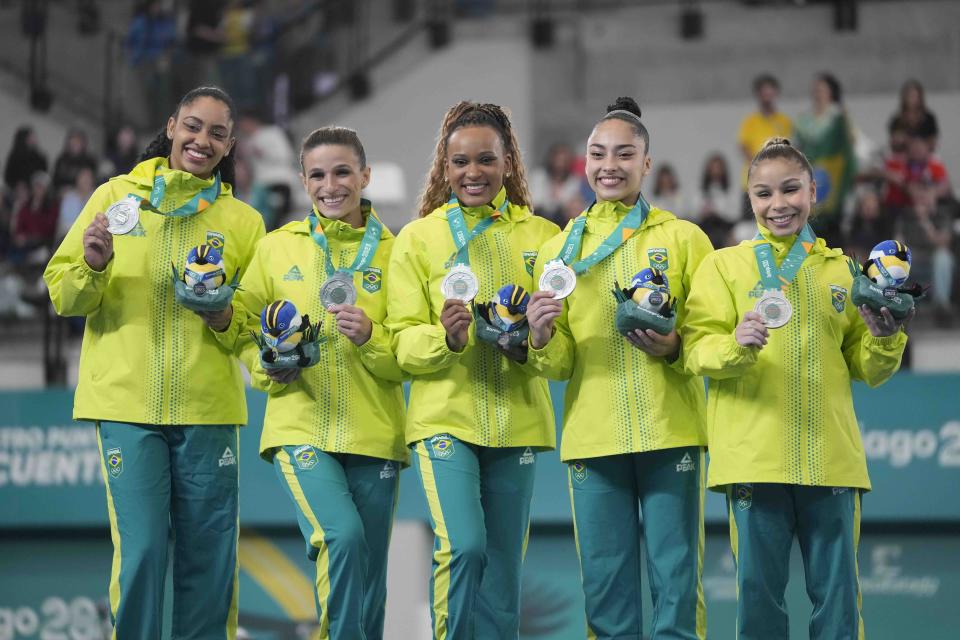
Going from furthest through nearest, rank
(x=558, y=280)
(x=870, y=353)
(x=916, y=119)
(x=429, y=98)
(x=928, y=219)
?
(x=429, y=98)
(x=916, y=119)
(x=928, y=219)
(x=870, y=353)
(x=558, y=280)

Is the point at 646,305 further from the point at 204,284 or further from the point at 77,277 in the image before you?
the point at 77,277

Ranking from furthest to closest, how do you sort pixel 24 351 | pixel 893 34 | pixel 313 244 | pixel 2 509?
pixel 893 34, pixel 24 351, pixel 2 509, pixel 313 244

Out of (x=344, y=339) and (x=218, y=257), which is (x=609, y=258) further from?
(x=218, y=257)

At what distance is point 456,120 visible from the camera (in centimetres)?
490

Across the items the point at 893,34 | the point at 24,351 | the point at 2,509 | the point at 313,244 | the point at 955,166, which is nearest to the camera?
the point at 313,244

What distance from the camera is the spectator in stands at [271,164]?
1130 centimetres

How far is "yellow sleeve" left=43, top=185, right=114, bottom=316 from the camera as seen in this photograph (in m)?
4.58

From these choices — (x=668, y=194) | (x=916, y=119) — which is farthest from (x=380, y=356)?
(x=916, y=119)

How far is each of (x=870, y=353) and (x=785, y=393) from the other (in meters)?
0.31

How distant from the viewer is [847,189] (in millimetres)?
9500

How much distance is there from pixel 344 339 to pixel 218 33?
948 cm

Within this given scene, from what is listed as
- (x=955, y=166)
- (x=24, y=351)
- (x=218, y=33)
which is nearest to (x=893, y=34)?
(x=955, y=166)

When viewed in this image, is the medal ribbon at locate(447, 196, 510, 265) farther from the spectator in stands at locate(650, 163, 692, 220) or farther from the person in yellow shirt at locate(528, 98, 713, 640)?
the spectator in stands at locate(650, 163, 692, 220)

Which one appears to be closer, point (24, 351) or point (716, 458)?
point (716, 458)
